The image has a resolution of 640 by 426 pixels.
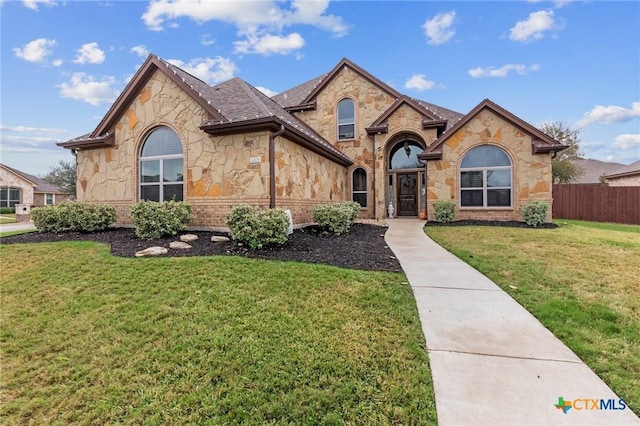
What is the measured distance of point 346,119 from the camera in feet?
56.5

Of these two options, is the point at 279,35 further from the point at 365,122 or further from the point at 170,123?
the point at 170,123

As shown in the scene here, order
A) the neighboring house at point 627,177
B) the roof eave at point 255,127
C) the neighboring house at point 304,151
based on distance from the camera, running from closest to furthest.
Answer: the roof eave at point 255,127 → the neighboring house at point 304,151 → the neighboring house at point 627,177

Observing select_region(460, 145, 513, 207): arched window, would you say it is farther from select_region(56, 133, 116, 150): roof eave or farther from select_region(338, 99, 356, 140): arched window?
select_region(56, 133, 116, 150): roof eave

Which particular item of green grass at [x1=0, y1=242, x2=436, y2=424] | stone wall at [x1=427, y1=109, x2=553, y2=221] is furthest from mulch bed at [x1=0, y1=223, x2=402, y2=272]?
stone wall at [x1=427, y1=109, x2=553, y2=221]

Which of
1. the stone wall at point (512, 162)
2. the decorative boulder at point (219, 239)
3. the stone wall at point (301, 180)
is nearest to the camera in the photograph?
the decorative boulder at point (219, 239)

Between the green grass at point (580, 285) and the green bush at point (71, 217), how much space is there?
10.7m

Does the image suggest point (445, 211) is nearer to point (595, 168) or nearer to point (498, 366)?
point (498, 366)

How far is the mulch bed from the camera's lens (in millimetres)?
6648

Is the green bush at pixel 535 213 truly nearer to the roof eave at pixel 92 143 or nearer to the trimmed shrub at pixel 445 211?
the trimmed shrub at pixel 445 211

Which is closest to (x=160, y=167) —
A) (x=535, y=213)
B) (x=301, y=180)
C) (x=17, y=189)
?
(x=301, y=180)

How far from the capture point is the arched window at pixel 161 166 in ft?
34.3

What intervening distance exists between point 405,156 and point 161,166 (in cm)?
1223

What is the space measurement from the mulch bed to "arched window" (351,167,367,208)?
684 centimetres

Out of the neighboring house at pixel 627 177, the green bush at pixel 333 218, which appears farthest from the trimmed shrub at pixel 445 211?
the neighboring house at pixel 627 177
